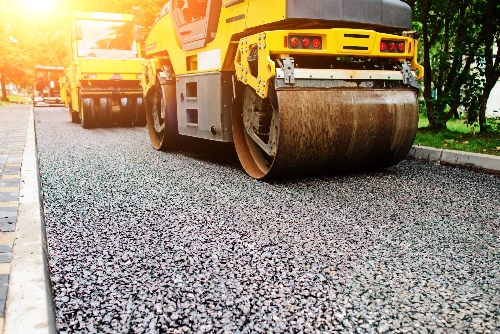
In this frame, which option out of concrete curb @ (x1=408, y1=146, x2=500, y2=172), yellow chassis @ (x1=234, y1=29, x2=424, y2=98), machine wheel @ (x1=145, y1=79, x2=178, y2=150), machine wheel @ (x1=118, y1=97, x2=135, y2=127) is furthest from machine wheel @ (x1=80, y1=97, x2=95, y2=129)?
concrete curb @ (x1=408, y1=146, x2=500, y2=172)

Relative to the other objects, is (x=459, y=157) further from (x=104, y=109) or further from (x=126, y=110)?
(x=104, y=109)

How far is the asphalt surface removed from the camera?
216cm

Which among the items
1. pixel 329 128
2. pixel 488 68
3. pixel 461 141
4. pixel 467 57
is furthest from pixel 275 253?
pixel 467 57

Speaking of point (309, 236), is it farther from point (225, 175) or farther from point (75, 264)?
point (225, 175)

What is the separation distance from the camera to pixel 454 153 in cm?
617

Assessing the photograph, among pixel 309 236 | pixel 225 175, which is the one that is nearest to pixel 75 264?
pixel 309 236

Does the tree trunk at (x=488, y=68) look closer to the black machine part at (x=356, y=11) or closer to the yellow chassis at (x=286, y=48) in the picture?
the black machine part at (x=356, y=11)

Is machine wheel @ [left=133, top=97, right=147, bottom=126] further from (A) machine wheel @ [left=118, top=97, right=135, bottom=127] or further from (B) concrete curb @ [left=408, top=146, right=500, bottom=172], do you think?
(B) concrete curb @ [left=408, top=146, right=500, bottom=172]

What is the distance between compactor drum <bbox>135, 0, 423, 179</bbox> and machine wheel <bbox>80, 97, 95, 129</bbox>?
293 inches

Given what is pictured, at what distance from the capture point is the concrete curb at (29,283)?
1954 mm

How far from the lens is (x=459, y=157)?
240 inches

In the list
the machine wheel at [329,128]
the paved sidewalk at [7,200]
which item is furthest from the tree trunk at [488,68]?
the paved sidewalk at [7,200]

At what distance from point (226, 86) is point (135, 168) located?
1545mm

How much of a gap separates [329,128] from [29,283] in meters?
3.14
